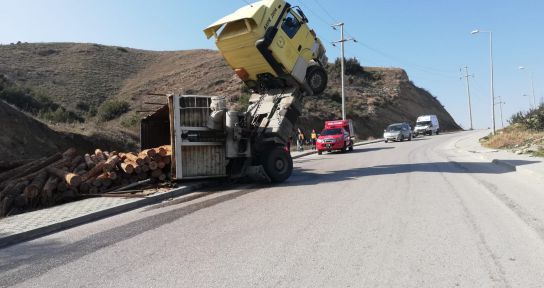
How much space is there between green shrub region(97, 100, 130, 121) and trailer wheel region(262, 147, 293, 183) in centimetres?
2902

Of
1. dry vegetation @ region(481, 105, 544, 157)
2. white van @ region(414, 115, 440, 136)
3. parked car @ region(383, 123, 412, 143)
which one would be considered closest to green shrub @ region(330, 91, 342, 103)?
white van @ region(414, 115, 440, 136)

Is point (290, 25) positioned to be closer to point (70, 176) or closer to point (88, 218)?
point (70, 176)

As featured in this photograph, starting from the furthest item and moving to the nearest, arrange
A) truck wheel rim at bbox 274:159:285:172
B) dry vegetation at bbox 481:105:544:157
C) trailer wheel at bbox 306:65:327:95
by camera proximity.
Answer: dry vegetation at bbox 481:105:544:157 < trailer wheel at bbox 306:65:327:95 < truck wheel rim at bbox 274:159:285:172

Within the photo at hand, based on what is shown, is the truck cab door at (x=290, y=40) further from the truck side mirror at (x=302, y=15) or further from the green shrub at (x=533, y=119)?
the green shrub at (x=533, y=119)

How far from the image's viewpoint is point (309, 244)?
19.6 ft

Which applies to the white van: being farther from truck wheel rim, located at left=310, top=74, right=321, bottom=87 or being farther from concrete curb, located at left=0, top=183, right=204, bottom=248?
concrete curb, located at left=0, top=183, right=204, bottom=248

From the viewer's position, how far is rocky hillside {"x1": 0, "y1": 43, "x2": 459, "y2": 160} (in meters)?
43.6

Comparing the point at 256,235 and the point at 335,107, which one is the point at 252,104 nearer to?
the point at 256,235

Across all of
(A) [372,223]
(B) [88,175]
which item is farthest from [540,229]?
(B) [88,175]

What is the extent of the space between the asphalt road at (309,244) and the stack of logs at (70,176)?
2.51 metres

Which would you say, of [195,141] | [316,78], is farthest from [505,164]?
[195,141]

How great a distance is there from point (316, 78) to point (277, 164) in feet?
10.8

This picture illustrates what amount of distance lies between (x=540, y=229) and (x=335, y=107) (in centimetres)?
4928

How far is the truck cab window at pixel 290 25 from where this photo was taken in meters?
13.8
